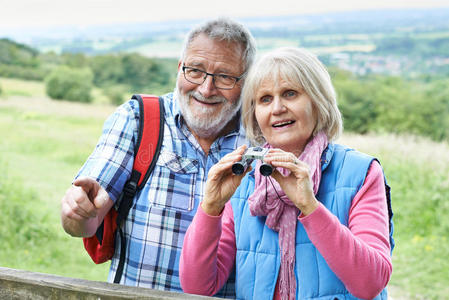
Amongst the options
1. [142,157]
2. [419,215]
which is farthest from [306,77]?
[419,215]

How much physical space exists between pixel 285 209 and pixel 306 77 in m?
0.50

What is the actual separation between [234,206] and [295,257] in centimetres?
33

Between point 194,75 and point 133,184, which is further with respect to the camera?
point 194,75

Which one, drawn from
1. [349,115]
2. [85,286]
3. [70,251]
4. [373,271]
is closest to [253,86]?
[373,271]

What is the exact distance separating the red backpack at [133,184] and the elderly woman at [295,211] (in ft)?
1.65

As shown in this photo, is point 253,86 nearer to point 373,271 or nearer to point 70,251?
point 373,271

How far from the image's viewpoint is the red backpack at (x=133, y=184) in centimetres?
236

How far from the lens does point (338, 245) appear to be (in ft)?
5.41

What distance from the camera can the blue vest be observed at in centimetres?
178

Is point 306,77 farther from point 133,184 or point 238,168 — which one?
point 133,184

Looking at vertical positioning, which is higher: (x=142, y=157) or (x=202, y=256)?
(x=142, y=157)

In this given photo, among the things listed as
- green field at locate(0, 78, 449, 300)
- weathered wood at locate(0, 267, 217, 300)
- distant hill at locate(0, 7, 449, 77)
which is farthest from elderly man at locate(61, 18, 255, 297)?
distant hill at locate(0, 7, 449, 77)

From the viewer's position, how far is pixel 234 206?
204 cm

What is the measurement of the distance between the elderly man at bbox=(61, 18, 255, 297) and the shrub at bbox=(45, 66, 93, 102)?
70.0 ft
